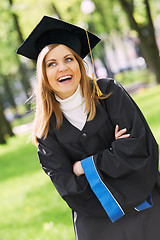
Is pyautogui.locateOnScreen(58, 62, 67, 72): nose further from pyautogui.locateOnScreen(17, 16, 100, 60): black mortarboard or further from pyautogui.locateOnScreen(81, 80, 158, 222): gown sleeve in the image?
pyautogui.locateOnScreen(81, 80, 158, 222): gown sleeve

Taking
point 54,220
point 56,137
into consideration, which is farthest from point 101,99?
point 54,220

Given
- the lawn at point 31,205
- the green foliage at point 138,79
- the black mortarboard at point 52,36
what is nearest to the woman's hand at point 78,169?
the black mortarboard at point 52,36

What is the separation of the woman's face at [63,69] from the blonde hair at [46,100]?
0.15 feet

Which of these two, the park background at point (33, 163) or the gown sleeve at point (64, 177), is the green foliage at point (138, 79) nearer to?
the park background at point (33, 163)

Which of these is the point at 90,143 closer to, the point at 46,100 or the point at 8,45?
the point at 46,100

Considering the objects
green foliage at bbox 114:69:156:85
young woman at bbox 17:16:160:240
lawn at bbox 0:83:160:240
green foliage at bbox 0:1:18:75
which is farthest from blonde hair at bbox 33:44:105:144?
green foliage at bbox 0:1:18:75

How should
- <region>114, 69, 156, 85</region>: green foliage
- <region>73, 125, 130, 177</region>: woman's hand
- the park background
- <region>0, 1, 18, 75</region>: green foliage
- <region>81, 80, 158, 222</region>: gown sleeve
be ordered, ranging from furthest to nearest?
<region>0, 1, 18, 75</region>: green foliage
<region>114, 69, 156, 85</region>: green foliage
the park background
<region>73, 125, 130, 177</region>: woman's hand
<region>81, 80, 158, 222</region>: gown sleeve

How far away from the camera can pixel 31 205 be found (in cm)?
617

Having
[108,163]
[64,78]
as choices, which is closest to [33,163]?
[64,78]

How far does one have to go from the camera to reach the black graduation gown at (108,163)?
8.18 feet

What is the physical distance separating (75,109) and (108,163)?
526 millimetres

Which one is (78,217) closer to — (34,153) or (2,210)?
(2,210)

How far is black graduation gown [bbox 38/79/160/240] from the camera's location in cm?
249

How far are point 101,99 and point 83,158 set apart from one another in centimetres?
48
